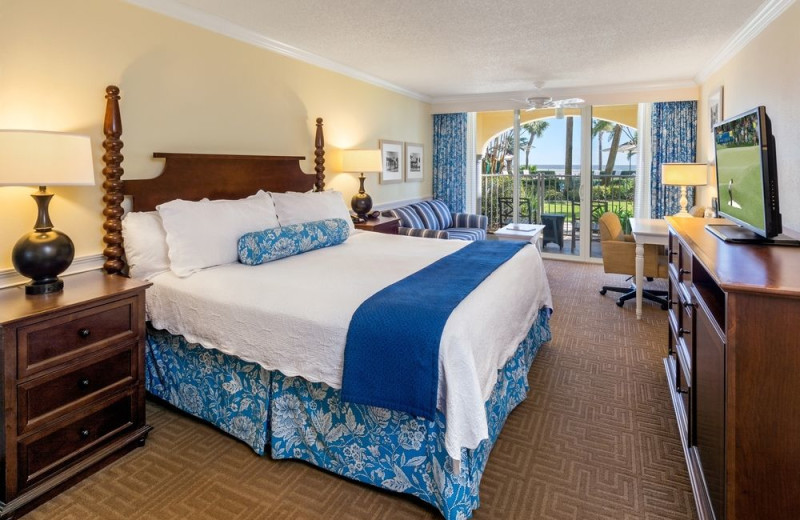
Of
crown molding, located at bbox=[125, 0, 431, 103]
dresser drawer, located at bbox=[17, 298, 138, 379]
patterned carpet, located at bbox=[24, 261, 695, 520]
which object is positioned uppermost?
crown molding, located at bbox=[125, 0, 431, 103]

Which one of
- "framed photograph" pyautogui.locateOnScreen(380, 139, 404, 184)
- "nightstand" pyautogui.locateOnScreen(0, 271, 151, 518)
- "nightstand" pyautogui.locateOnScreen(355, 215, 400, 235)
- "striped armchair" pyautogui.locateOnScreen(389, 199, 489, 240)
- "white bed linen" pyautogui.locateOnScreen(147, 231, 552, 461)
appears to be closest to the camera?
"white bed linen" pyautogui.locateOnScreen(147, 231, 552, 461)

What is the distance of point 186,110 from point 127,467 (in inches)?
87.4

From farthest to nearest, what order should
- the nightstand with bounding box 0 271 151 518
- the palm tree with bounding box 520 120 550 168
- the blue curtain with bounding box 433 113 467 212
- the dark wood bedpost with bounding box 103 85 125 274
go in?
the blue curtain with bounding box 433 113 467 212 → the palm tree with bounding box 520 120 550 168 → the dark wood bedpost with bounding box 103 85 125 274 → the nightstand with bounding box 0 271 151 518

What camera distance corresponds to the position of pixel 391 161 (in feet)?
19.7

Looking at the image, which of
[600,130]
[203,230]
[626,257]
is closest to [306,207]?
[203,230]

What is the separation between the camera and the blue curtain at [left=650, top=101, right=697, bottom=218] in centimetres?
583

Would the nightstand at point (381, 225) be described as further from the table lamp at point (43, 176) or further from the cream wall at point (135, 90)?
the table lamp at point (43, 176)

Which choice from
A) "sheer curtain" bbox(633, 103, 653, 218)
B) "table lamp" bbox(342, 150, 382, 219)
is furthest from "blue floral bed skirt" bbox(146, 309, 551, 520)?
"sheer curtain" bbox(633, 103, 653, 218)

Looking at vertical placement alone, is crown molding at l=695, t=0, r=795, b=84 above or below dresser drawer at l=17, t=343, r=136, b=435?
Result: above

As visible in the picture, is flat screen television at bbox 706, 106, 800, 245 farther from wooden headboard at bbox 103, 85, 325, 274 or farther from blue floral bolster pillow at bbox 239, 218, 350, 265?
wooden headboard at bbox 103, 85, 325, 274

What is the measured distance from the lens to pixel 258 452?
2.28m

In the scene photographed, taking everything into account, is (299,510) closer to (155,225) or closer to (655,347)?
(155,225)

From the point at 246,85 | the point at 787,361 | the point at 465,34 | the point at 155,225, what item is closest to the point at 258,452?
the point at 155,225

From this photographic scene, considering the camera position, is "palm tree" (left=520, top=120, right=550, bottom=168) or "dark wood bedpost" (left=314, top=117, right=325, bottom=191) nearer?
"dark wood bedpost" (left=314, top=117, right=325, bottom=191)
